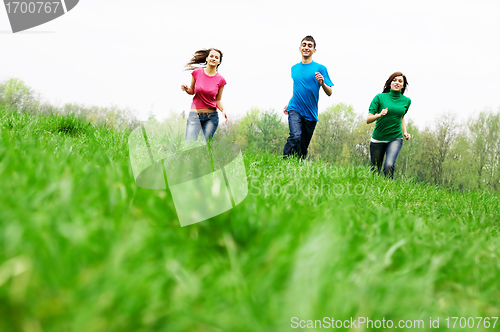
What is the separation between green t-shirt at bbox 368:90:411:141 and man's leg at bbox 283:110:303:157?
5.80 feet

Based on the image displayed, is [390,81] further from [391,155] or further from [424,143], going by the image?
[424,143]

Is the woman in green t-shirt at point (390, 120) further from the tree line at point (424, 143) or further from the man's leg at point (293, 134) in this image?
the tree line at point (424, 143)

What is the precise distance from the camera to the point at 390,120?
25.1 ft

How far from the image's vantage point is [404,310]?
96 cm

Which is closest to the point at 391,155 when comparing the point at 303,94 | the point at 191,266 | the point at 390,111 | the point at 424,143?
the point at 390,111

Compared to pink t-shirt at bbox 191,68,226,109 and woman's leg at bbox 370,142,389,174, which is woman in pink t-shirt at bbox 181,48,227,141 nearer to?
pink t-shirt at bbox 191,68,226,109

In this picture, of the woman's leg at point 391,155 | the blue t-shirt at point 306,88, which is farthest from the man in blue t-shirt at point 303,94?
the woman's leg at point 391,155

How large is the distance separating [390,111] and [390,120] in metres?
0.21

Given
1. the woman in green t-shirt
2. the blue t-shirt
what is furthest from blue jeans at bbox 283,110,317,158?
the woman in green t-shirt

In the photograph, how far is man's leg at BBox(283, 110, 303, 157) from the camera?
7520 millimetres

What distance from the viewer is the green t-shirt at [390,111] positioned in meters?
7.64

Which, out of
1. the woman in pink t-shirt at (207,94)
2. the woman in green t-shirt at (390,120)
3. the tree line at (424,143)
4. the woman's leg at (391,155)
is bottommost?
the tree line at (424,143)

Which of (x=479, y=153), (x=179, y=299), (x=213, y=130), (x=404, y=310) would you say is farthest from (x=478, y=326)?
(x=479, y=153)

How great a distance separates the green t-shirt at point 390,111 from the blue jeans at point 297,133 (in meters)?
1.56
